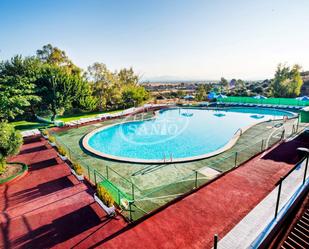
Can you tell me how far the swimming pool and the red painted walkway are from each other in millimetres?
4112

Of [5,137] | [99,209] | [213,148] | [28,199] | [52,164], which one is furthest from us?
[213,148]

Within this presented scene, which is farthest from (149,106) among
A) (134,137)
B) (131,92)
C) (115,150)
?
(115,150)

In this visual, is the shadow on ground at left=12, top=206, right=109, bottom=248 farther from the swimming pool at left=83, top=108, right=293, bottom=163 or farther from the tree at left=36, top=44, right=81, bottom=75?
the tree at left=36, top=44, right=81, bottom=75

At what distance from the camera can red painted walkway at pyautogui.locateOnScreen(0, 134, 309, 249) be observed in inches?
242

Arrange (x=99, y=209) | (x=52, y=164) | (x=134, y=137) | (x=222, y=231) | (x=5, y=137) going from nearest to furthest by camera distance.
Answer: (x=222, y=231)
(x=99, y=209)
(x=5, y=137)
(x=52, y=164)
(x=134, y=137)

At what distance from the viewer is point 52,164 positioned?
40.9ft

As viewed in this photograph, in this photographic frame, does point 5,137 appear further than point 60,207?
Yes

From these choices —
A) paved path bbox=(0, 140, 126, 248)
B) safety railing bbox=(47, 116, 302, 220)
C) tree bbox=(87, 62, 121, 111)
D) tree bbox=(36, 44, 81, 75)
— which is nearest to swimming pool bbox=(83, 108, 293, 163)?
safety railing bbox=(47, 116, 302, 220)

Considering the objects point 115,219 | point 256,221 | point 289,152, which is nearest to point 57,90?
point 115,219

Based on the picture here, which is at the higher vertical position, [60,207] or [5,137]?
[5,137]

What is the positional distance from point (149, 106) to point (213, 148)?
2076cm

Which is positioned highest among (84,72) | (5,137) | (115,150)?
(84,72)

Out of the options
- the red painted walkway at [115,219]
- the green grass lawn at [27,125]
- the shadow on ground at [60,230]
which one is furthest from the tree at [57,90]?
the shadow on ground at [60,230]

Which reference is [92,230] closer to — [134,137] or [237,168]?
[237,168]
